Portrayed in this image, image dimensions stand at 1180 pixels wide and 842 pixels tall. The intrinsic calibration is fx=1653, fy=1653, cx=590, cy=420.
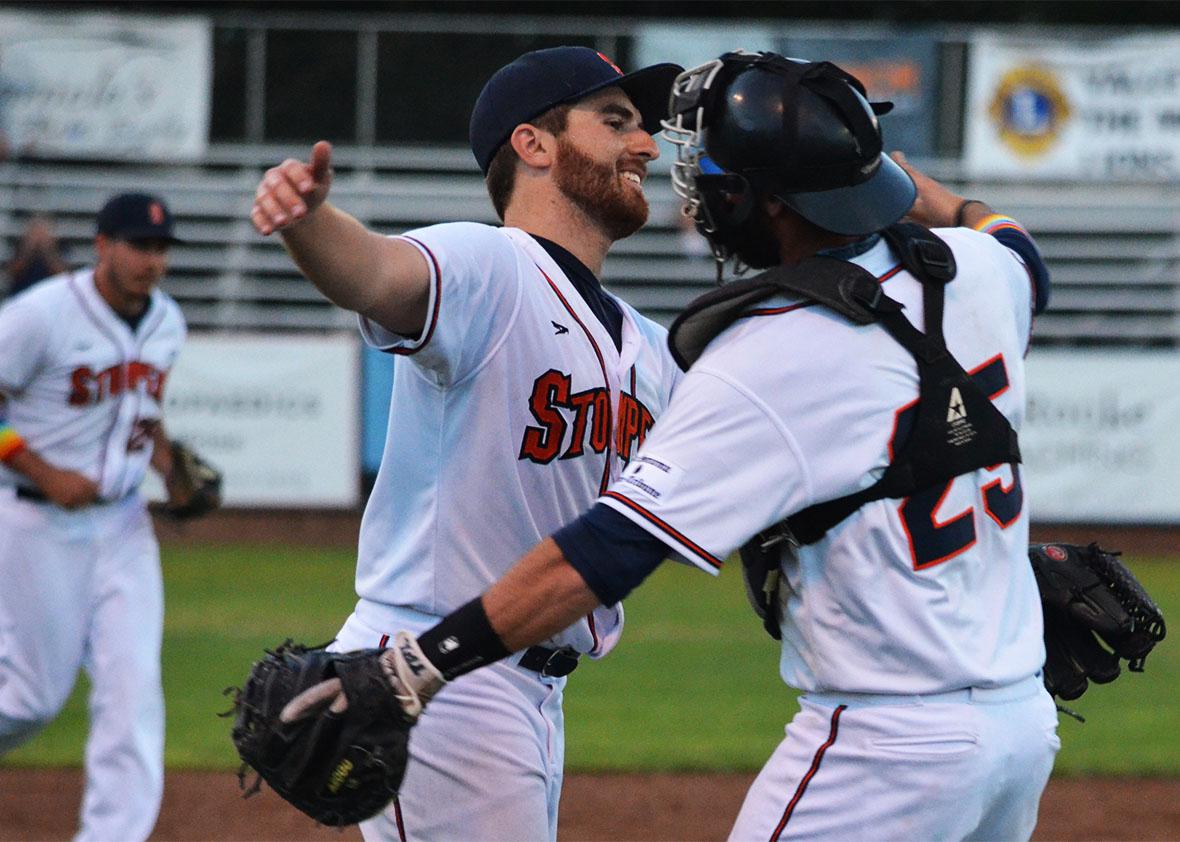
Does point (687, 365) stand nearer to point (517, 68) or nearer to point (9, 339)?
point (517, 68)

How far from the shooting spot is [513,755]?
3439 millimetres

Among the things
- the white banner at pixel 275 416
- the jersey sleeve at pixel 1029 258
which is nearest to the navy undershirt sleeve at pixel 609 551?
the jersey sleeve at pixel 1029 258

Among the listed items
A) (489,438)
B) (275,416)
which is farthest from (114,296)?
(275,416)

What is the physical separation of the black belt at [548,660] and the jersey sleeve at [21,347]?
362 cm

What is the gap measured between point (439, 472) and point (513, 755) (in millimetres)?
610

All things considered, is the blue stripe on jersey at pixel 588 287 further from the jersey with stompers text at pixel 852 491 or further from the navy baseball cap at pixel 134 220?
the navy baseball cap at pixel 134 220

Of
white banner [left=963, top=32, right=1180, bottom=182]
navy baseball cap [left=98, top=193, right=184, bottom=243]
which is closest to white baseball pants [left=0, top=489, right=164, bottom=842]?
navy baseball cap [left=98, top=193, right=184, bottom=243]

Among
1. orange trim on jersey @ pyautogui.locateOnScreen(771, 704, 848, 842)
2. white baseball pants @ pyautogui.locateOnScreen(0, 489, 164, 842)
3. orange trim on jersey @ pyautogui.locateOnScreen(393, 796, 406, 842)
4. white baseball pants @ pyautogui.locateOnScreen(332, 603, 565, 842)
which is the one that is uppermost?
orange trim on jersey @ pyautogui.locateOnScreen(771, 704, 848, 842)

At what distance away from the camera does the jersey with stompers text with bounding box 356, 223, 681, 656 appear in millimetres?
3428

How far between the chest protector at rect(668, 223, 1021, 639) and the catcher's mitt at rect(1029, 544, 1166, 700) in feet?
1.64

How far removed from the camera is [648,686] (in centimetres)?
947

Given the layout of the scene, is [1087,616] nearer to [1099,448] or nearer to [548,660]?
[548,660]

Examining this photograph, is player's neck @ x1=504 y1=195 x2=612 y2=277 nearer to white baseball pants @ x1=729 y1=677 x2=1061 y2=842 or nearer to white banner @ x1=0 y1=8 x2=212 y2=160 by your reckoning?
white baseball pants @ x1=729 y1=677 x2=1061 y2=842

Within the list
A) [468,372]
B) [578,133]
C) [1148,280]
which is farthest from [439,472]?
[1148,280]
